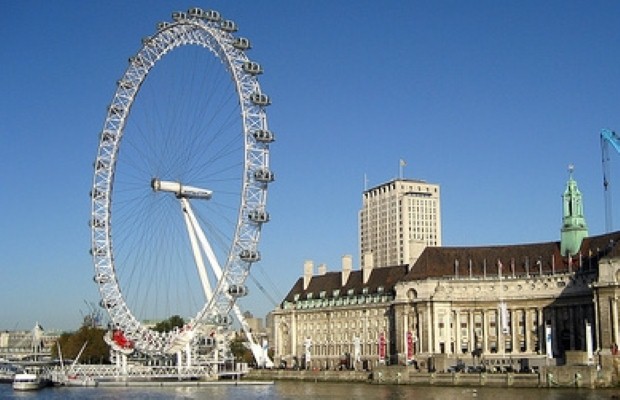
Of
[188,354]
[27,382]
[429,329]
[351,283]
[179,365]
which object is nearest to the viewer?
[188,354]

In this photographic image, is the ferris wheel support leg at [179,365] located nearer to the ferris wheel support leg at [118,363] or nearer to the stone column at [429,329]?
the ferris wheel support leg at [118,363]

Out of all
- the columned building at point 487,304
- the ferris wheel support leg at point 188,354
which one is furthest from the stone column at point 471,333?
the ferris wheel support leg at point 188,354

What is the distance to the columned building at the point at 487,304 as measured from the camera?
111188 mm

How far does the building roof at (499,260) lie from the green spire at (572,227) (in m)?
0.84

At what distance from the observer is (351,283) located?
14012 cm

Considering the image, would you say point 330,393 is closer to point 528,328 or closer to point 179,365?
point 179,365

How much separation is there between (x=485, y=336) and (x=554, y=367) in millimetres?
32553

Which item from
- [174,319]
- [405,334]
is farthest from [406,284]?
[174,319]

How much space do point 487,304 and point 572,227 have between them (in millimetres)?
14300

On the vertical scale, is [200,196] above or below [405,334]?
above

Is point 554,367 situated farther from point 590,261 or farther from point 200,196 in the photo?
point 200,196

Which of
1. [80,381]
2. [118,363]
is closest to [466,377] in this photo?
[118,363]

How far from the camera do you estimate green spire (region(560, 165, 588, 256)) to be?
385 feet

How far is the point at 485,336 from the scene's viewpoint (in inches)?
4722
